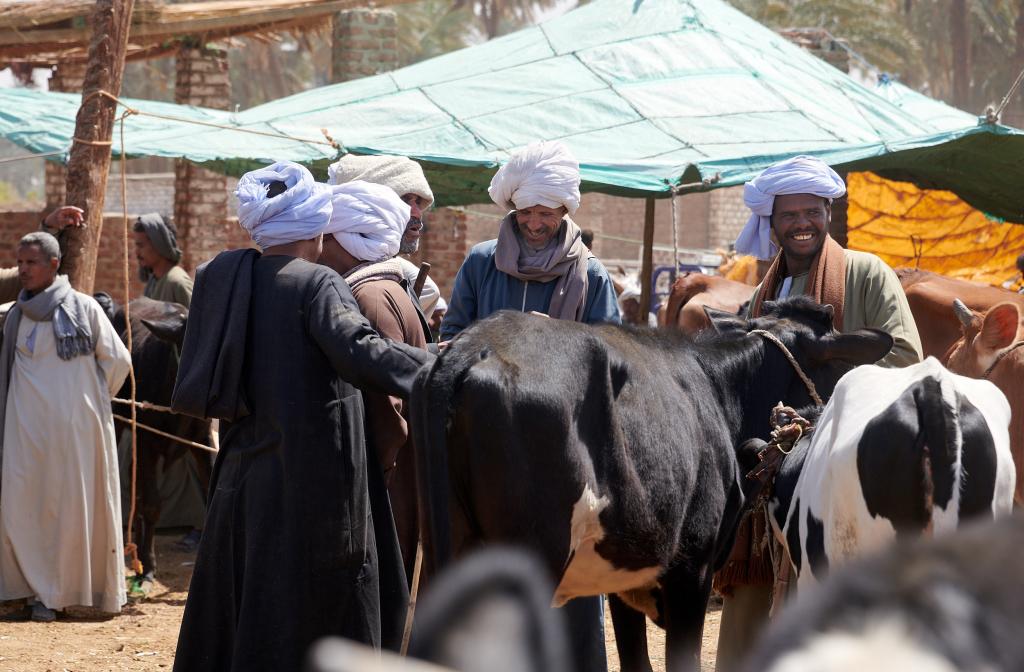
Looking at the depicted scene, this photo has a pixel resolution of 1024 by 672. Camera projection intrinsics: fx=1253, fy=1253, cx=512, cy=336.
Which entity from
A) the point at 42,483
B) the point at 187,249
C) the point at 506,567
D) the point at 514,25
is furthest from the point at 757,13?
the point at 506,567

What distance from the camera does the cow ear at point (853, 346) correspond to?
4.08 m

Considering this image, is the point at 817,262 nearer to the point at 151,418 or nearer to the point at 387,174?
the point at 387,174

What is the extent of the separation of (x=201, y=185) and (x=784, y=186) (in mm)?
9863

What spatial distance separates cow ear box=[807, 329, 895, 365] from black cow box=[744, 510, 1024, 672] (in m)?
3.10

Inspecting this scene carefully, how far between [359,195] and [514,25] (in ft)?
137

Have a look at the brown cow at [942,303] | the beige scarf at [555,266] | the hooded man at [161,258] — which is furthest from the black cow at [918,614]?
the hooded man at [161,258]

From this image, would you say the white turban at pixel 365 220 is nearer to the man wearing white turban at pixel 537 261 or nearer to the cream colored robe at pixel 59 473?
the man wearing white turban at pixel 537 261

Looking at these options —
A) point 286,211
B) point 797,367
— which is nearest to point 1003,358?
point 797,367

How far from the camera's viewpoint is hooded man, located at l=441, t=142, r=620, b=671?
171 inches

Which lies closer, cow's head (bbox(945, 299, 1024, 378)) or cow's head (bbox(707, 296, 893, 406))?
cow's head (bbox(707, 296, 893, 406))

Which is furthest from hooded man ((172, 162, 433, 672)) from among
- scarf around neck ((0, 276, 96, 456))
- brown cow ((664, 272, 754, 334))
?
brown cow ((664, 272, 754, 334))

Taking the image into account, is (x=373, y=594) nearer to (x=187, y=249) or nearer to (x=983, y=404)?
(x=983, y=404)

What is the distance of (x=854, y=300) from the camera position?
177 inches

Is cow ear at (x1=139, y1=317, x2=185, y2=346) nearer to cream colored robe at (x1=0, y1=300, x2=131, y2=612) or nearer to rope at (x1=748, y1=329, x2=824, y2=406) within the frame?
cream colored robe at (x1=0, y1=300, x2=131, y2=612)
